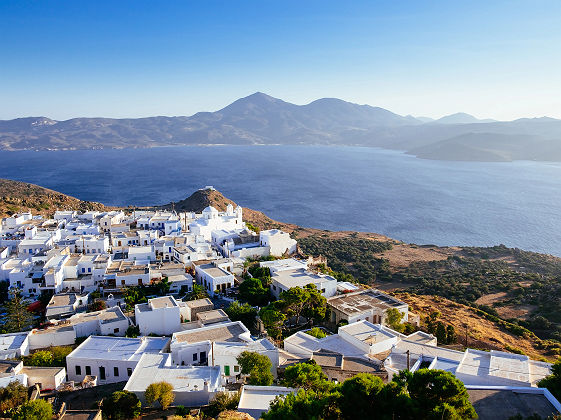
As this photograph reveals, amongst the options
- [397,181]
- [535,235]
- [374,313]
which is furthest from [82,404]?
[397,181]

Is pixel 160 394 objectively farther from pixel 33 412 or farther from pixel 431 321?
pixel 431 321

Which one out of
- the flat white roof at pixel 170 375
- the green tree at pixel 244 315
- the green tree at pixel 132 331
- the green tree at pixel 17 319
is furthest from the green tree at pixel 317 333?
the green tree at pixel 17 319

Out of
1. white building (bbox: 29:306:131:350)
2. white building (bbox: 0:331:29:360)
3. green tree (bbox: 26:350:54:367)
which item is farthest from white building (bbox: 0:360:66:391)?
white building (bbox: 29:306:131:350)

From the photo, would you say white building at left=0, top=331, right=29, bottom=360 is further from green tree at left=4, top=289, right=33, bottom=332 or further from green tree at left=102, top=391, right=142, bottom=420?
green tree at left=102, top=391, right=142, bottom=420

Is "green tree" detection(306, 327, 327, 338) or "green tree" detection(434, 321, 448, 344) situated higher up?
"green tree" detection(306, 327, 327, 338)

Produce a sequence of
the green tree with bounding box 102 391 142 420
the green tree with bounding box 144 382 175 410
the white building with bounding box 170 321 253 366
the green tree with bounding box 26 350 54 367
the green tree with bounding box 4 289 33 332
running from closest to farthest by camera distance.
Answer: the green tree with bounding box 102 391 142 420 < the green tree with bounding box 144 382 175 410 < the green tree with bounding box 26 350 54 367 < the white building with bounding box 170 321 253 366 < the green tree with bounding box 4 289 33 332
